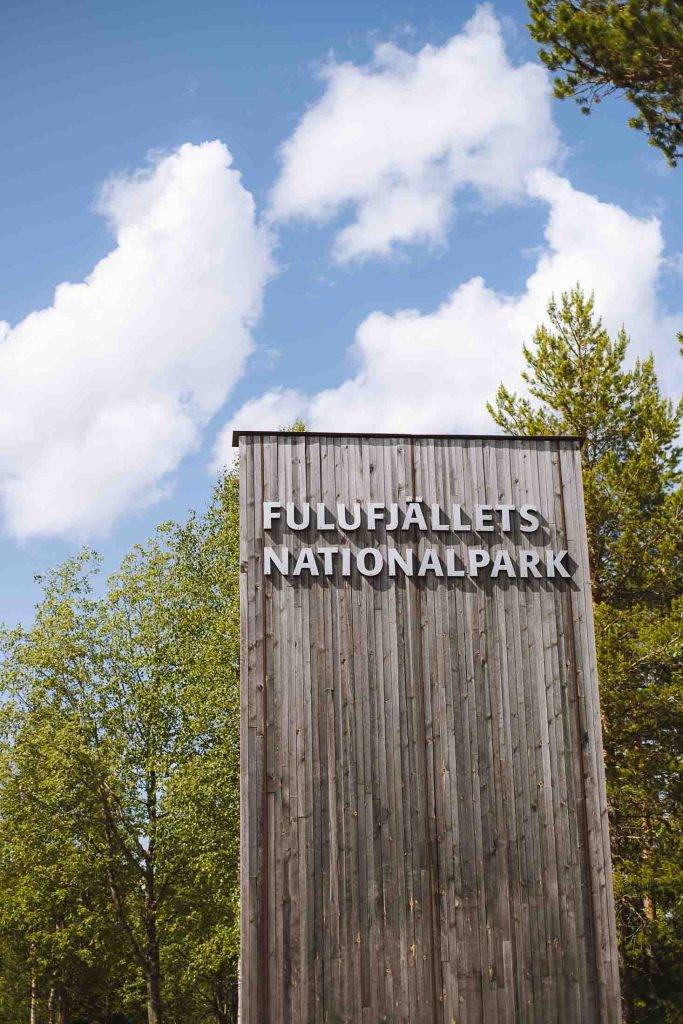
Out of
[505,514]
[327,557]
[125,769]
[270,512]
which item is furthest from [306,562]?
[125,769]

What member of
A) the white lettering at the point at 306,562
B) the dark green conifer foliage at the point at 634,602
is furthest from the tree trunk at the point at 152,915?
the white lettering at the point at 306,562

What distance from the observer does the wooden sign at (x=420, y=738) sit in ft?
26.0

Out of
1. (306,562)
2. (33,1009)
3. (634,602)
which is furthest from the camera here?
(33,1009)

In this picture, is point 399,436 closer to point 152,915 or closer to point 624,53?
point 624,53

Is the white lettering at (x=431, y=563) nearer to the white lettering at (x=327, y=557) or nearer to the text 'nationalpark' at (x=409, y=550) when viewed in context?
the text 'nationalpark' at (x=409, y=550)

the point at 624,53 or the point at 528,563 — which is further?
the point at 624,53

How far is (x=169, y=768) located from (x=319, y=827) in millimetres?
12644

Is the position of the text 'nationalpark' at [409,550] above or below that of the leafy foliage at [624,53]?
below

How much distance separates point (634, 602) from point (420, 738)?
9.58 m

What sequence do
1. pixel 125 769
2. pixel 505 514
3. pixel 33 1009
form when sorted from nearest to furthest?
pixel 505 514 < pixel 125 769 < pixel 33 1009

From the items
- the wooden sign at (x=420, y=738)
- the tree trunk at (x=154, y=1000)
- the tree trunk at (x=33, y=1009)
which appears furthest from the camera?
the tree trunk at (x=33, y=1009)

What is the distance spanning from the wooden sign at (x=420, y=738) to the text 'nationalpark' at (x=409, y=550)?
2cm

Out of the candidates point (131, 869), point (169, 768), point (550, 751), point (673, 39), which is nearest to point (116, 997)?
point (131, 869)

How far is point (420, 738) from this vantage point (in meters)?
8.40
